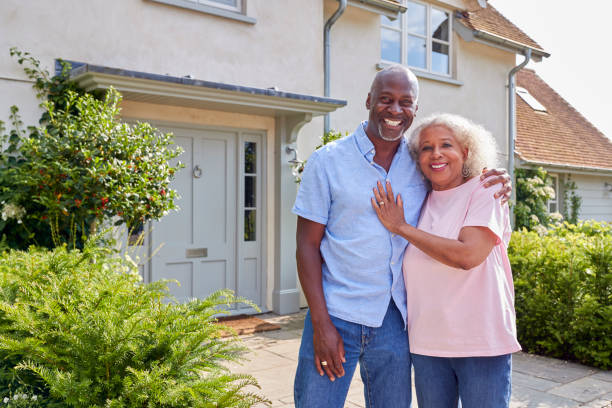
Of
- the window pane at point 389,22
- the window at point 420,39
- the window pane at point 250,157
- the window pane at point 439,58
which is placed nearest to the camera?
the window pane at point 250,157

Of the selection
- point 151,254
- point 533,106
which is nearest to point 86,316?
point 151,254

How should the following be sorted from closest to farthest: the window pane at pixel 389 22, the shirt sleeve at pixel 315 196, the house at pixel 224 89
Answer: the shirt sleeve at pixel 315 196, the house at pixel 224 89, the window pane at pixel 389 22

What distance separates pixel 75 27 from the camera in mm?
5770

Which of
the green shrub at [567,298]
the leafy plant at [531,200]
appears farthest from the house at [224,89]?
the leafy plant at [531,200]

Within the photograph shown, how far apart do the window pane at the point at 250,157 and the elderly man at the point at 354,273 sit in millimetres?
5166

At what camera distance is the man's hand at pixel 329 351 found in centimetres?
201

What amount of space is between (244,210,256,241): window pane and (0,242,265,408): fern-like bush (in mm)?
4693

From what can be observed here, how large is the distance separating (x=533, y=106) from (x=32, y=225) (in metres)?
12.8

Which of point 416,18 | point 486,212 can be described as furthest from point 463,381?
point 416,18

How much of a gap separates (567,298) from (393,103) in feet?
13.3

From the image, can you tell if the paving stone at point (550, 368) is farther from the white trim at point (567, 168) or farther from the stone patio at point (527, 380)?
the white trim at point (567, 168)

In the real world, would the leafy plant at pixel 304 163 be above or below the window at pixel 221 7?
below

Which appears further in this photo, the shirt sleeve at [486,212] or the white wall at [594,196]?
the white wall at [594,196]

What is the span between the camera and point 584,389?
447 centimetres
